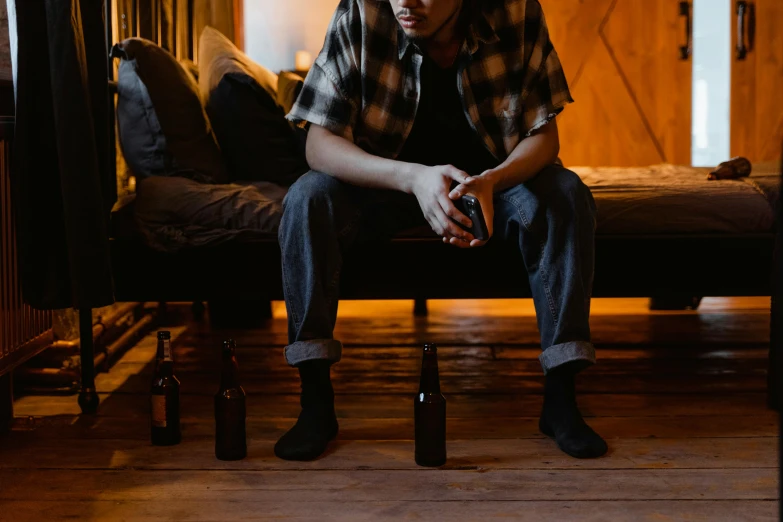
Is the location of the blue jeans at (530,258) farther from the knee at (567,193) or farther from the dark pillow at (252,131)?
the dark pillow at (252,131)

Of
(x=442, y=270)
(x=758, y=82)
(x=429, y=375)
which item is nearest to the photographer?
(x=429, y=375)

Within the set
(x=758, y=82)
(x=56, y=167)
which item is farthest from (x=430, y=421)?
(x=758, y=82)

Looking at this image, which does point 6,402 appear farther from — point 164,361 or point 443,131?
point 443,131

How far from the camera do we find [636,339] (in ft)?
9.00

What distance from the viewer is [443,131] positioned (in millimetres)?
1879

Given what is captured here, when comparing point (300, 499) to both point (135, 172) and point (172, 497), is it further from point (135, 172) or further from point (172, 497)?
point (135, 172)

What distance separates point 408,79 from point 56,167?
759 millimetres

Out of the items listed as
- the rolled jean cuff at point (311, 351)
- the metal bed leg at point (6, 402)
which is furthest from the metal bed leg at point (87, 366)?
the rolled jean cuff at point (311, 351)

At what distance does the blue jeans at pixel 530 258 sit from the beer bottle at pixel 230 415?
0.38ft

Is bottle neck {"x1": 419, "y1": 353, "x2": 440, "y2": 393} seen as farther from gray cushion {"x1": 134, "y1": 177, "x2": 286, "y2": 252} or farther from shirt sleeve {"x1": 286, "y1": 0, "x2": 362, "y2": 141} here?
gray cushion {"x1": 134, "y1": 177, "x2": 286, "y2": 252}

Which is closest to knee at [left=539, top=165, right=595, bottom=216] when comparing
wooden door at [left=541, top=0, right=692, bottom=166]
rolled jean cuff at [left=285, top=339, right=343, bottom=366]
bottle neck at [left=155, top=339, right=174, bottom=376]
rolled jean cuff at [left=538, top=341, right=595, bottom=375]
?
rolled jean cuff at [left=538, top=341, right=595, bottom=375]

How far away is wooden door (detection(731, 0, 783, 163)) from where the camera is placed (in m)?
4.66

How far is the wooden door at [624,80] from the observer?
4.73m

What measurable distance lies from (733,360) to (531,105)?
1.11 m
